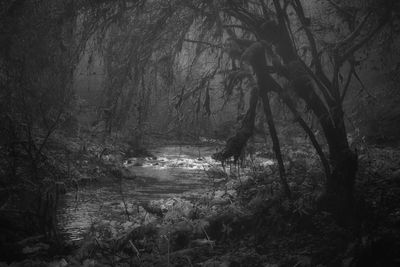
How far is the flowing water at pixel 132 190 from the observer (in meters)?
10.1

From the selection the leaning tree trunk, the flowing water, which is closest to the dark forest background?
the leaning tree trunk

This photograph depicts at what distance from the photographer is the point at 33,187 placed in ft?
19.6

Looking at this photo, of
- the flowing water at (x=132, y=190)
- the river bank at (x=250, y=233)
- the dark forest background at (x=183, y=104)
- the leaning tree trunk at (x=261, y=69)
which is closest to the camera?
the river bank at (x=250, y=233)

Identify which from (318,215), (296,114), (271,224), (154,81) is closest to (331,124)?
(296,114)

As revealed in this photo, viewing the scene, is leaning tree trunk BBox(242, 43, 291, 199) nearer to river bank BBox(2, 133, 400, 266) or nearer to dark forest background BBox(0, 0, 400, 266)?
dark forest background BBox(0, 0, 400, 266)

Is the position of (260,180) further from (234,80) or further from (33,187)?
(33,187)

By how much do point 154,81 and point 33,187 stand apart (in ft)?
8.22

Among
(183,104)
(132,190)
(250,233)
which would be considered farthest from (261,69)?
(132,190)

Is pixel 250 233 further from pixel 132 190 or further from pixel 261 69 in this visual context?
pixel 132 190

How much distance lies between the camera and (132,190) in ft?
47.0

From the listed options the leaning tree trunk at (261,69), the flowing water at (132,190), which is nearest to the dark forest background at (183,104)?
the leaning tree trunk at (261,69)

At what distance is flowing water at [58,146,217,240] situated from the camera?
1013 cm

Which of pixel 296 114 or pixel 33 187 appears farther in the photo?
pixel 296 114

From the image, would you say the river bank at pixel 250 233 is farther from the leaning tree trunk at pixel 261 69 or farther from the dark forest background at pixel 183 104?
the leaning tree trunk at pixel 261 69
